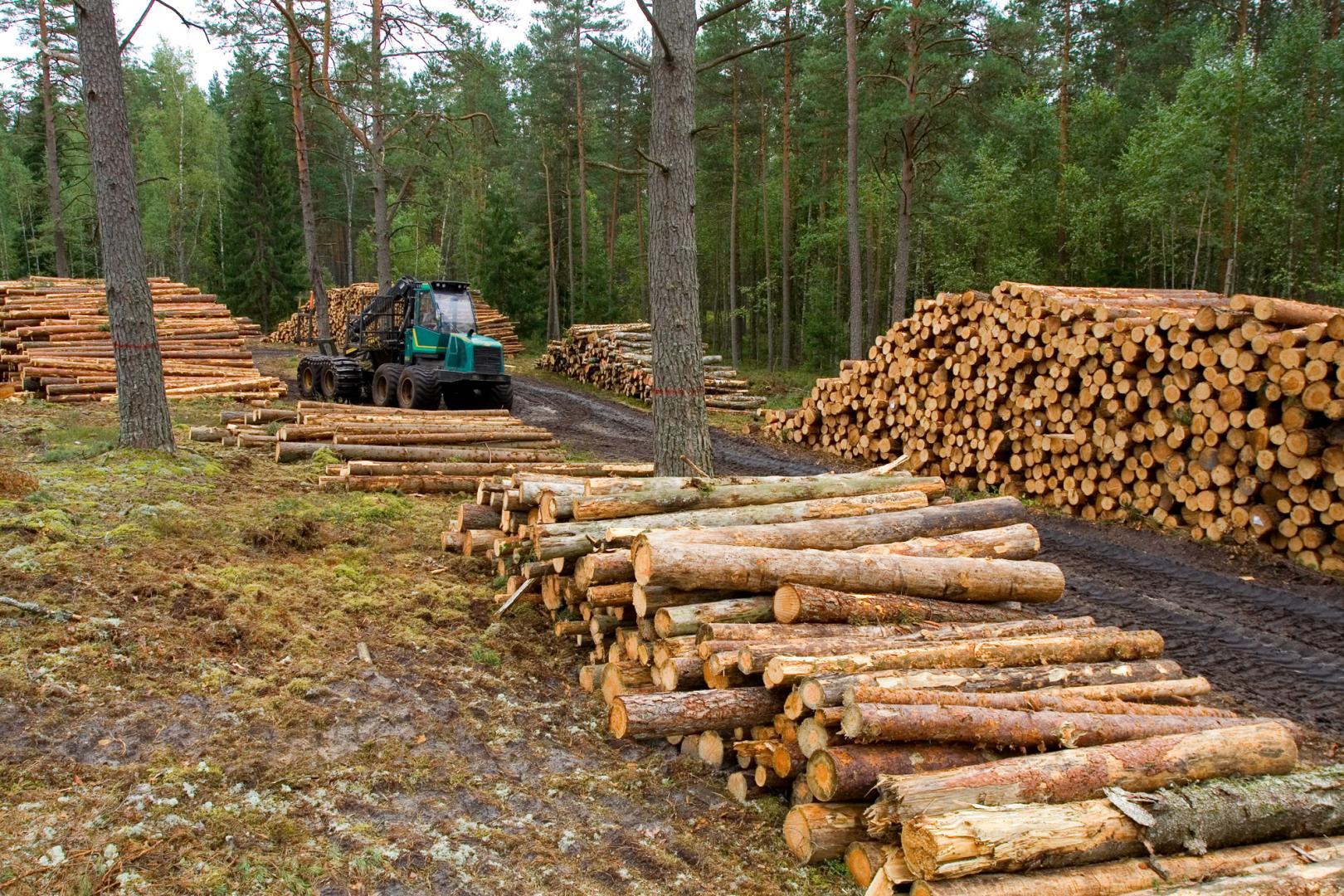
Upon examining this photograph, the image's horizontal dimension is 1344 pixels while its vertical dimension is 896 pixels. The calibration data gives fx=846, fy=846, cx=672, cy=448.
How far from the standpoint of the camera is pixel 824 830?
358 centimetres

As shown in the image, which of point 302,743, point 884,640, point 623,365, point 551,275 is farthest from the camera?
point 551,275

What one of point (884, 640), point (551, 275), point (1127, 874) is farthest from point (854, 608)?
point (551, 275)

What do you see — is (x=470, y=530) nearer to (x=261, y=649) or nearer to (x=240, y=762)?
(x=261, y=649)

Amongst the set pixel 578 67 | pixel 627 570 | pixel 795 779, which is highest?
pixel 578 67

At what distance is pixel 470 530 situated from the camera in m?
7.54

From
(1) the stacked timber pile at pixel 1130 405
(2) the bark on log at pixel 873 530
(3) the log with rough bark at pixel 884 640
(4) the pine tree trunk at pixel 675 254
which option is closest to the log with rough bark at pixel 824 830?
(3) the log with rough bark at pixel 884 640

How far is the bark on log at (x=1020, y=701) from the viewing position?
368 centimetres

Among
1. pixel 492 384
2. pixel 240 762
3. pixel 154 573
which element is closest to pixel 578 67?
pixel 492 384

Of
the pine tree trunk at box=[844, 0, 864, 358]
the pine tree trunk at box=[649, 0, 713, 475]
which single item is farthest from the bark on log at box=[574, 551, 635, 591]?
the pine tree trunk at box=[844, 0, 864, 358]

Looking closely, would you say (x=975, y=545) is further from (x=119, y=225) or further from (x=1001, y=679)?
(x=119, y=225)

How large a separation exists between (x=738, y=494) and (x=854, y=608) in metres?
1.74

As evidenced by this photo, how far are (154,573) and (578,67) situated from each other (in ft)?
96.6

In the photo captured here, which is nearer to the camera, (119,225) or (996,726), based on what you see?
(996,726)

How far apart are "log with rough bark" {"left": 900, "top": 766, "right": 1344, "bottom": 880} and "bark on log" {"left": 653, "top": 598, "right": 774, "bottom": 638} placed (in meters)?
1.71
